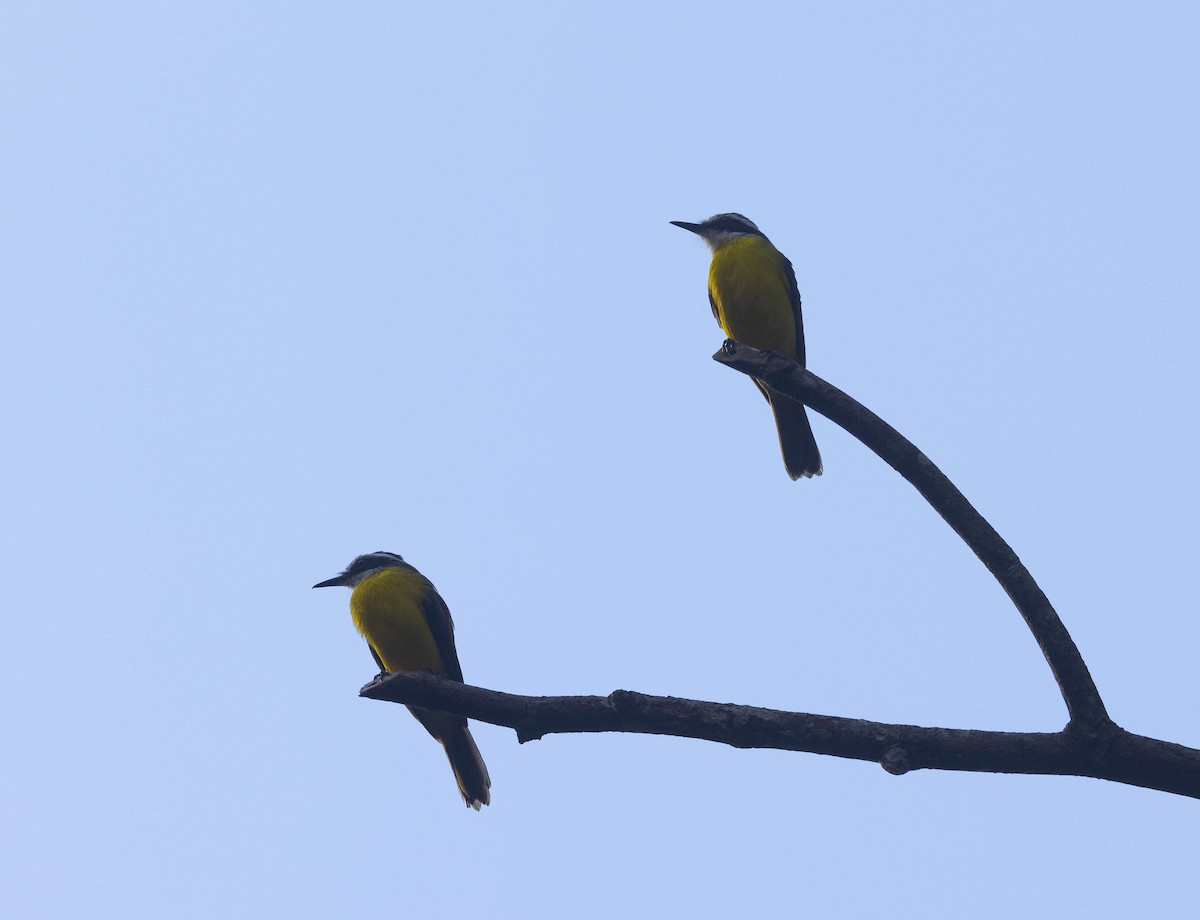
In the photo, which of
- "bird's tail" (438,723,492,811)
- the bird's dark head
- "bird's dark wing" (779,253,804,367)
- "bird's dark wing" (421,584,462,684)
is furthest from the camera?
"bird's dark wing" (779,253,804,367)

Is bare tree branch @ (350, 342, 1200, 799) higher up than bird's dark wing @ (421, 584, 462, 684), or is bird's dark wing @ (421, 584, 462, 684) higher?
bird's dark wing @ (421, 584, 462, 684)

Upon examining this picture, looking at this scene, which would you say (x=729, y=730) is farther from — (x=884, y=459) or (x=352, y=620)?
(x=352, y=620)

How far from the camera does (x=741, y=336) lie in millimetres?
9914

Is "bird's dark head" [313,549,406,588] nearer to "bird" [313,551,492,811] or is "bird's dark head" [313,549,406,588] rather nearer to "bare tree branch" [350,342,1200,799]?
"bird" [313,551,492,811]

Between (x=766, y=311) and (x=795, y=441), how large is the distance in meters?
1.05

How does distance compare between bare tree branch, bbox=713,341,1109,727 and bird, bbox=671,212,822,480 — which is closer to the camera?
bare tree branch, bbox=713,341,1109,727

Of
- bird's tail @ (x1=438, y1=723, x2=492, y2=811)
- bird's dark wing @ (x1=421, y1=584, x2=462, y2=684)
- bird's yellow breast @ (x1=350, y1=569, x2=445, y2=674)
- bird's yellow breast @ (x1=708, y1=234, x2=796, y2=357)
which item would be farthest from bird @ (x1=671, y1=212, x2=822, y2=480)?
bird's tail @ (x1=438, y1=723, x2=492, y2=811)

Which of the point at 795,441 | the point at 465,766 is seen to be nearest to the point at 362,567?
the point at 465,766

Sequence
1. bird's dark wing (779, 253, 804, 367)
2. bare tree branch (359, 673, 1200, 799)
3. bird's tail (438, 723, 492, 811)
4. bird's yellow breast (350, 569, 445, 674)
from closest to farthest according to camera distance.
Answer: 1. bare tree branch (359, 673, 1200, 799)
2. bird's tail (438, 723, 492, 811)
3. bird's yellow breast (350, 569, 445, 674)
4. bird's dark wing (779, 253, 804, 367)

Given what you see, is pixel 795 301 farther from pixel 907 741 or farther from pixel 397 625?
pixel 907 741

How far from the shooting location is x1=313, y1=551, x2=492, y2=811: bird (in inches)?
334

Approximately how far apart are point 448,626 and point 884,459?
188 inches

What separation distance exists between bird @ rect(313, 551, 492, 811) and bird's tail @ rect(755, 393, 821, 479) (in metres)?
2.96

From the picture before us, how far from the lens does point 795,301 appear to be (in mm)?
10375
